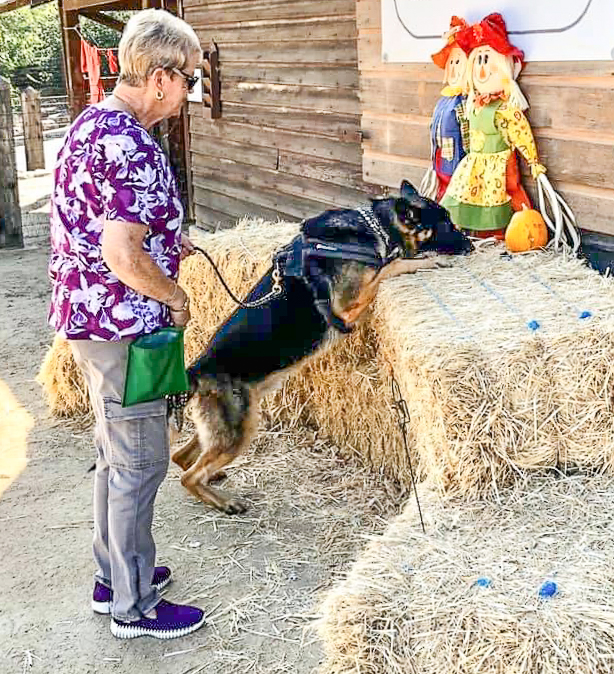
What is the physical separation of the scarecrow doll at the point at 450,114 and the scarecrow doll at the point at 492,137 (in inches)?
2.5

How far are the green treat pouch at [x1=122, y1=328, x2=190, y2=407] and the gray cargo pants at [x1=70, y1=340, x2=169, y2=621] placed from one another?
7cm

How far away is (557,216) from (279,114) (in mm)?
4160

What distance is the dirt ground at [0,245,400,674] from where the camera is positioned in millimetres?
3189

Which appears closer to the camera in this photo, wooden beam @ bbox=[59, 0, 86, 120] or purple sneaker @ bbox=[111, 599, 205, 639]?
purple sneaker @ bbox=[111, 599, 205, 639]

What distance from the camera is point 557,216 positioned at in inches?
164

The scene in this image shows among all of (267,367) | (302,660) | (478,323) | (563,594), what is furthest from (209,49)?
(563,594)

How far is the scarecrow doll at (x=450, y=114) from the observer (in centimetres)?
442

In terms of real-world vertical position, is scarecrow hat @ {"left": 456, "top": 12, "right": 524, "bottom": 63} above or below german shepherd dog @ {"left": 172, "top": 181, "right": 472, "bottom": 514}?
above

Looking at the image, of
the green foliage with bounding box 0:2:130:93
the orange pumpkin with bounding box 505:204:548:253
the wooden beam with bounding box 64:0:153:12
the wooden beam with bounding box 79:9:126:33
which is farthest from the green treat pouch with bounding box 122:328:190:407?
the green foliage with bounding box 0:2:130:93

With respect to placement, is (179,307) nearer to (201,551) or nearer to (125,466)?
(125,466)

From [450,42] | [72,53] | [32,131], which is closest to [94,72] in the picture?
[72,53]

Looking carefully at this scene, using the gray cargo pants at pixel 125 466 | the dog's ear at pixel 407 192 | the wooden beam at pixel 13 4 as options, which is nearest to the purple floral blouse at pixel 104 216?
the gray cargo pants at pixel 125 466

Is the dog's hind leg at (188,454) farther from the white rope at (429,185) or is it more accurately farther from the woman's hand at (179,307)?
the white rope at (429,185)

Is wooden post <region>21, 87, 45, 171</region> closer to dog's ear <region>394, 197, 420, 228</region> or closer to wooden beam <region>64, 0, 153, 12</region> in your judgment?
wooden beam <region>64, 0, 153, 12</region>
